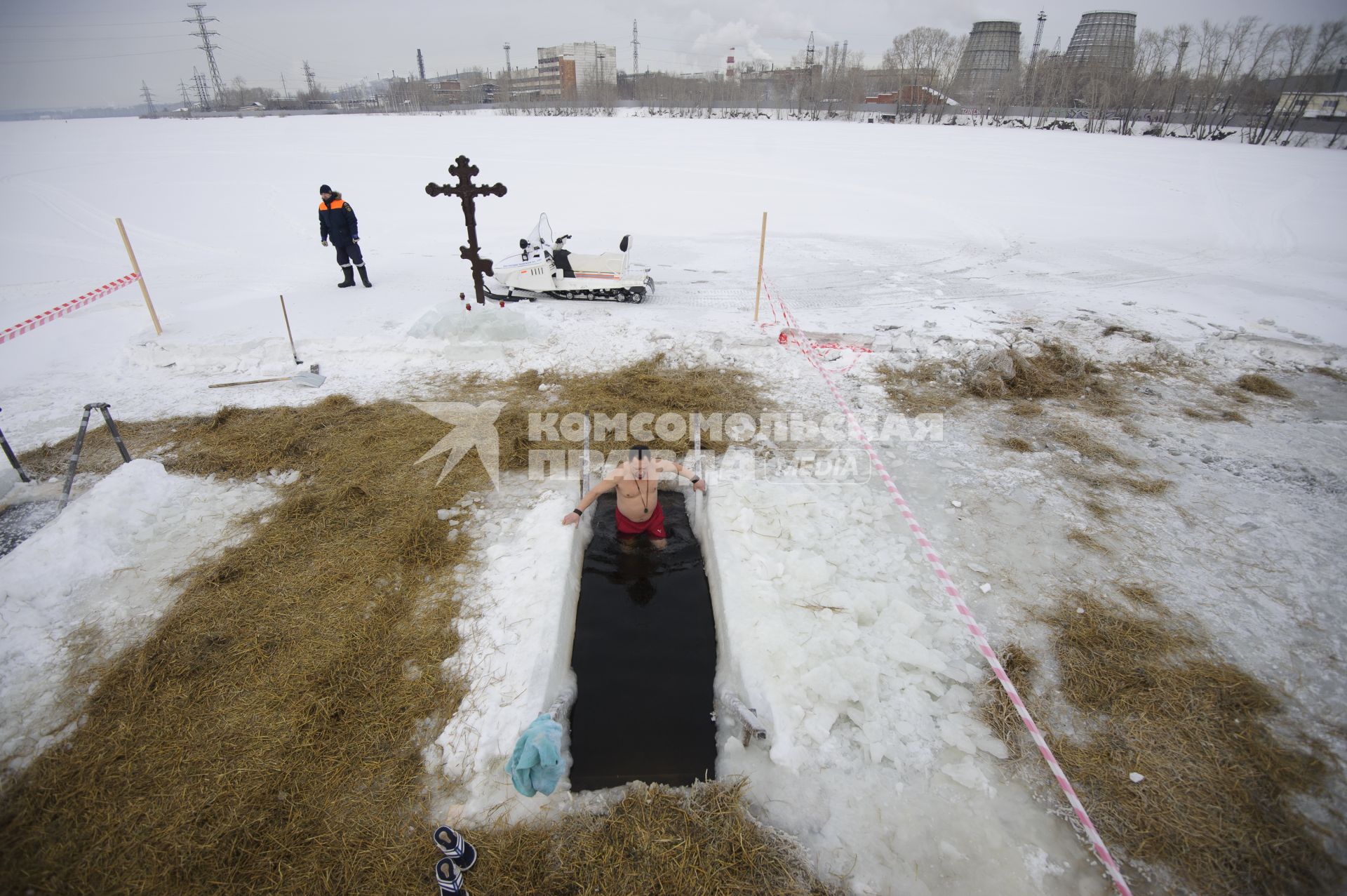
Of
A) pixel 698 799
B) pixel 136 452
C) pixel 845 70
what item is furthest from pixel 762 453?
pixel 845 70

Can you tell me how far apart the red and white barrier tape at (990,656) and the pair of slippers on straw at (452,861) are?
343 cm

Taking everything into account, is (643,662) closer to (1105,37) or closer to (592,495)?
(592,495)

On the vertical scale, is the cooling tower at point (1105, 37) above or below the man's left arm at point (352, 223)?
above

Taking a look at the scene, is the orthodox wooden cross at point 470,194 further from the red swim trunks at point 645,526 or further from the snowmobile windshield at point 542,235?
the red swim trunks at point 645,526

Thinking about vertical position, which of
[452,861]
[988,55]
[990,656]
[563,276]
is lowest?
[990,656]

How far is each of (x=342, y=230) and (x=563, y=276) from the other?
4483 millimetres

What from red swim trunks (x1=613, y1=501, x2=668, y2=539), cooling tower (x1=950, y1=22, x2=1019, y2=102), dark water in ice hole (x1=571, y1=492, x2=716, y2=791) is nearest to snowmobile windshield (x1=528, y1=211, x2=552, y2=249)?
dark water in ice hole (x1=571, y1=492, x2=716, y2=791)

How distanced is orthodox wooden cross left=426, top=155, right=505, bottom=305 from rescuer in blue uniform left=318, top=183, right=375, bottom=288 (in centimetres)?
212

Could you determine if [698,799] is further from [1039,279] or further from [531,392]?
[1039,279]

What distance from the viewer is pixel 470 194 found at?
1014cm

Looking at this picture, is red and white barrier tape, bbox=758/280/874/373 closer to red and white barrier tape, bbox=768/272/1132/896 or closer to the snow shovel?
red and white barrier tape, bbox=768/272/1132/896

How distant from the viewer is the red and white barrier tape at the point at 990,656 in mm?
3266

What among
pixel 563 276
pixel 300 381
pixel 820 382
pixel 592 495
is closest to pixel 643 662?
pixel 592 495

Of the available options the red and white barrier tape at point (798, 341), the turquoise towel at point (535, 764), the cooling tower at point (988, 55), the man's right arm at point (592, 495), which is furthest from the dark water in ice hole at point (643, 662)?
the cooling tower at point (988, 55)
